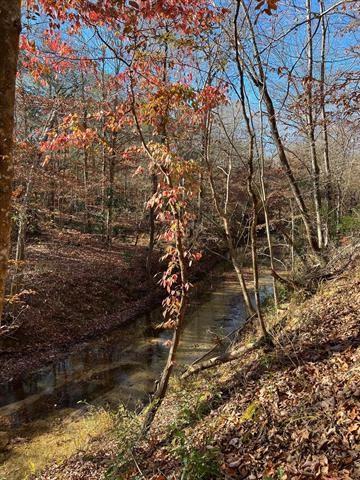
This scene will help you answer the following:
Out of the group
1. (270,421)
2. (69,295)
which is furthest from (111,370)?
(270,421)

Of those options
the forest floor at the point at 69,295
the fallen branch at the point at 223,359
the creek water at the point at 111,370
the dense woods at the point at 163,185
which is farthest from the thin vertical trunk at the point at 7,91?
the forest floor at the point at 69,295

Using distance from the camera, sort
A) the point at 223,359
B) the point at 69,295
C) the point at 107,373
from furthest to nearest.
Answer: the point at 69,295, the point at 107,373, the point at 223,359

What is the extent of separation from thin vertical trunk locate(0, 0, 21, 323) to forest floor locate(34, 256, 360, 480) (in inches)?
121

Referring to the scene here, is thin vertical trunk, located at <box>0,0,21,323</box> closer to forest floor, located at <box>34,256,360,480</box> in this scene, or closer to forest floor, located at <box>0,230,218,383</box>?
forest floor, located at <box>34,256,360,480</box>

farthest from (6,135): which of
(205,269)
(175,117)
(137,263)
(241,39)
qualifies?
(205,269)

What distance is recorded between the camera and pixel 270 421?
3.98m

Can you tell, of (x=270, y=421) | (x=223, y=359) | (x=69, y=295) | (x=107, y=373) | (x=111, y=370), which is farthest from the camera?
(x=69, y=295)

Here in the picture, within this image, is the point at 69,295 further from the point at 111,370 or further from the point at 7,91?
the point at 7,91

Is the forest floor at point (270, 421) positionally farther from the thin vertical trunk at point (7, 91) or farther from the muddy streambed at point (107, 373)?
the thin vertical trunk at point (7, 91)

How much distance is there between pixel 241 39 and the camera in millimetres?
6980

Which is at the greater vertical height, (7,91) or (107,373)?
(7,91)

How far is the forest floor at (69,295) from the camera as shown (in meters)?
11.3

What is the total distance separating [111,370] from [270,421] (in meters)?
7.56

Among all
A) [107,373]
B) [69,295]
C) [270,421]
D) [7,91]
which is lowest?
[107,373]
